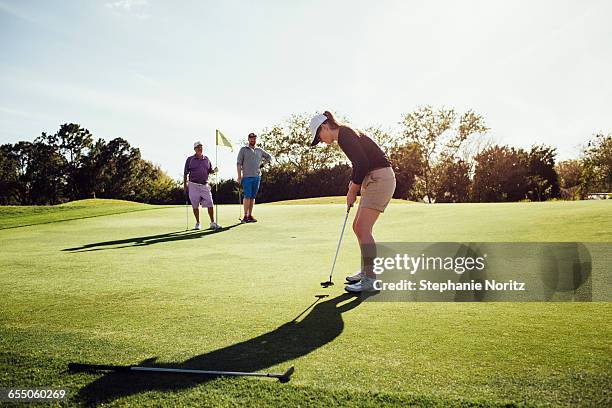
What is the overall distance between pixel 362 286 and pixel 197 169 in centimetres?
824

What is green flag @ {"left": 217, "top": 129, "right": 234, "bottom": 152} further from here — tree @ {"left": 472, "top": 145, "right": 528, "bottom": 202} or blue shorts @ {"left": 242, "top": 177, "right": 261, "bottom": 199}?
tree @ {"left": 472, "top": 145, "right": 528, "bottom": 202}

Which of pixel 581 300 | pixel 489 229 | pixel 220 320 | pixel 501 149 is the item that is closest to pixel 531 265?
pixel 581 300

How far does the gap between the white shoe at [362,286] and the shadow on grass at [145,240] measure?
5143 millimetres

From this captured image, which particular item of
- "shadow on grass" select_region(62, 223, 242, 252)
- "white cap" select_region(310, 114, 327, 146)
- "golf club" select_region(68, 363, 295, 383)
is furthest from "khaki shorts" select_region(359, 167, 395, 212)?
"shadow on grass" select_region(62, 223, 242, 252)

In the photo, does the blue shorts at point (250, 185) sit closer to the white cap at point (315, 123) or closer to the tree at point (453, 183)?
the white cap at point (315, 123)

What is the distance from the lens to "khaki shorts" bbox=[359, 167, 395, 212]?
484 centimetres

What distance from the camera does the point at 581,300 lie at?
3.63 meters

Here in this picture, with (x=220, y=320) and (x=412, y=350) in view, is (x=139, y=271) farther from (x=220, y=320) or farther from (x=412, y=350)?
(x=412, y=350)

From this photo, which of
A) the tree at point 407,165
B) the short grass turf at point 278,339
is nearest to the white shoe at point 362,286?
the short grass turf at point 278,339

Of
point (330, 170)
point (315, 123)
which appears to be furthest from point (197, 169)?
point (330, 170)

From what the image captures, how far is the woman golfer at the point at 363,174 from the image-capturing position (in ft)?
15.3

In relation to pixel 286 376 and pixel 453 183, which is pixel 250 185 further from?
pixel 453 183

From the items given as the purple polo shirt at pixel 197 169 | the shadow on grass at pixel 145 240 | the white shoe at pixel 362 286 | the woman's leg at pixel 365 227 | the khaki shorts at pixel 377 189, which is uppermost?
the purple polo shirt at pixel 197 169

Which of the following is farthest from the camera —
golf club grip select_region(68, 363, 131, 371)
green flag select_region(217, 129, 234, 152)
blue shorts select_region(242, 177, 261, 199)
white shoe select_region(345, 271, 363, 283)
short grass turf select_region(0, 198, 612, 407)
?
green flag select_region(217, 129, 234, 152)
